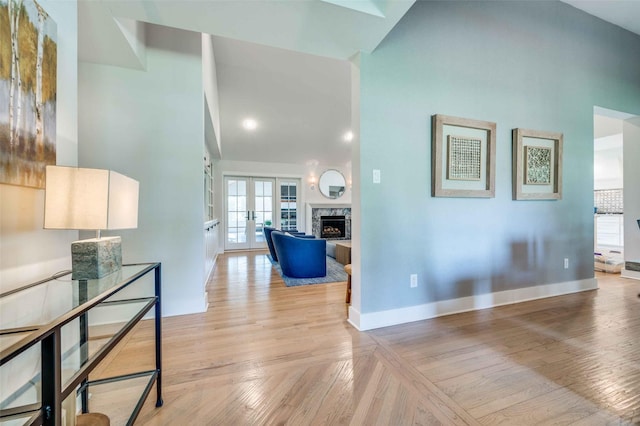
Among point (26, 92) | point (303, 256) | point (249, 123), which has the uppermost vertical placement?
point (249, 123)

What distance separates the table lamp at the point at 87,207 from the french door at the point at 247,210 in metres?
5.41

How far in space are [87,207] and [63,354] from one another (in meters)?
0.64

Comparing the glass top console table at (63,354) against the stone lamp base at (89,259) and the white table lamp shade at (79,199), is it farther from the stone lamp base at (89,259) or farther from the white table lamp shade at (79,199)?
the white table lamp shade at (79,199)

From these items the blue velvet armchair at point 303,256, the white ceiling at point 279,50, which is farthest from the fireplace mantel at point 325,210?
the blue velvet armchair at point 303,256

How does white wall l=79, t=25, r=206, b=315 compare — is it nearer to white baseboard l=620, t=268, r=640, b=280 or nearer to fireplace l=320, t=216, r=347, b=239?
fireplace l=320, t=216, r=347, b=239

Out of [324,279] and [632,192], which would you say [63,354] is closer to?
[324,279]

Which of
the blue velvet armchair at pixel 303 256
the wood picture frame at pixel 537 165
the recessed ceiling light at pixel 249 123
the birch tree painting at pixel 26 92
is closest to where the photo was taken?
the birch tree painting at pixel 26 92

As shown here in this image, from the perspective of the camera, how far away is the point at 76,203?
1.00 m

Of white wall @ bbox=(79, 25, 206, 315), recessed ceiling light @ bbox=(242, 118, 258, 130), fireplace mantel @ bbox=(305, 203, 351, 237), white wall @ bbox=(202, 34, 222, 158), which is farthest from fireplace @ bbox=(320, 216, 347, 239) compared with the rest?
white wall @ bbox=(79, 25, 206, 315)

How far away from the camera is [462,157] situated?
2463mm

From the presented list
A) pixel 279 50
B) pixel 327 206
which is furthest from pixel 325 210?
pixel 279 50

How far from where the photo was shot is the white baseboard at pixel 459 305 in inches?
86.9

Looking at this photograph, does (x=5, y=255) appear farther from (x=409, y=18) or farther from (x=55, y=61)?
(x=409, y=18)

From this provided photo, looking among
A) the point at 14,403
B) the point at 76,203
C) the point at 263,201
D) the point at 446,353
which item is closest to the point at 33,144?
the point at 76,203
